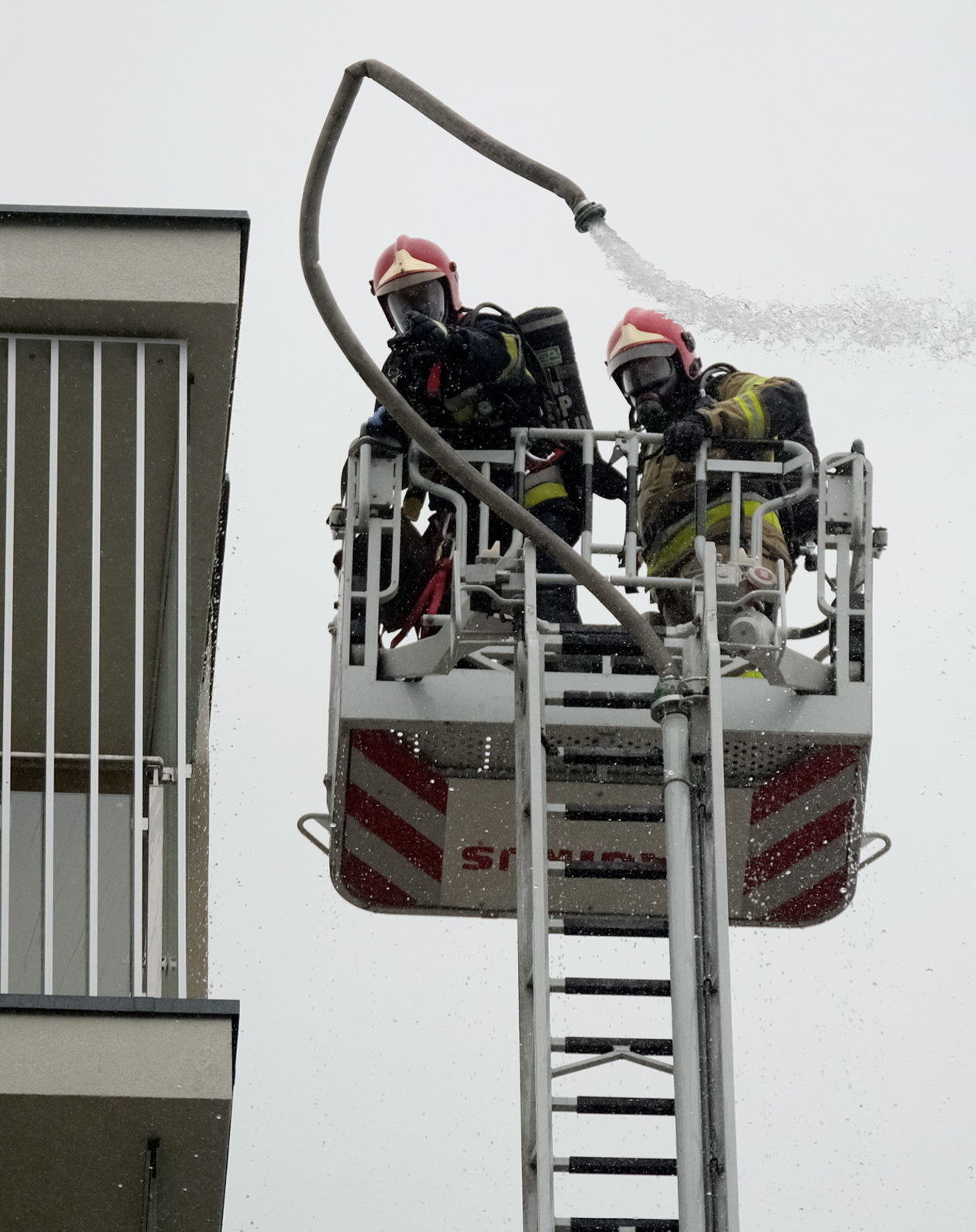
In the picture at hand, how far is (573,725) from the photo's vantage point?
1016cm

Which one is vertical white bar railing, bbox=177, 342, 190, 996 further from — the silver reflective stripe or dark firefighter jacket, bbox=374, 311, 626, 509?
the silver reflective stripe

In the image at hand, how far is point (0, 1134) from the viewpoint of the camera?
8.17 metres

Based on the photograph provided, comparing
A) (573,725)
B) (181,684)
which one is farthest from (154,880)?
(181,684)

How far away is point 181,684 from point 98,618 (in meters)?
1.58

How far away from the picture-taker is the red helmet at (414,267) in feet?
37.0

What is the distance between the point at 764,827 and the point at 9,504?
3.60 metres

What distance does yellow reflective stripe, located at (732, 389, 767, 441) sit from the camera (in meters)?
10.6

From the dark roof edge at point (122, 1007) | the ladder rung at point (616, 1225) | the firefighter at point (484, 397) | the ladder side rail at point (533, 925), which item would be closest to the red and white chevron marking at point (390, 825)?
the firefighter at point (484, 397)

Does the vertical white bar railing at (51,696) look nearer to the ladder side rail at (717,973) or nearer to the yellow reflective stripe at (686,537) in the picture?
the ladder side rail at (717,973)

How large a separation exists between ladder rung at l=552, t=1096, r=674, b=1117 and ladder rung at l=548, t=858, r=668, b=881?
2.65 ft

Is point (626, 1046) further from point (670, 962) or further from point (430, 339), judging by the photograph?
point (430, 339)

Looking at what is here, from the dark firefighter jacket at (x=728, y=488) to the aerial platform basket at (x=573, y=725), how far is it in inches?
6.3

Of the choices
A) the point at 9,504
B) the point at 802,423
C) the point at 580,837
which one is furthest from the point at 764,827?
the point at 9,504

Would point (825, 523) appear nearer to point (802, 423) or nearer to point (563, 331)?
point (802, 423)
